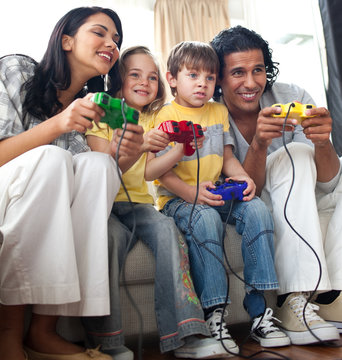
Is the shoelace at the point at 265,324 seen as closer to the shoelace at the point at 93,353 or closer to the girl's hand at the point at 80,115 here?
the shoelace at the point at 93,353

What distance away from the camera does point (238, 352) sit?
0.91m

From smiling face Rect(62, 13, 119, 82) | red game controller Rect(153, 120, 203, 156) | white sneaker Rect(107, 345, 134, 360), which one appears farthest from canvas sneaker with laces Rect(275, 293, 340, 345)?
smiling face Rect(62, 13, 119, 82)

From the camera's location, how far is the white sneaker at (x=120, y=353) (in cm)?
89

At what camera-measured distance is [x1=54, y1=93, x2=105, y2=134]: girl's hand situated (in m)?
0.88

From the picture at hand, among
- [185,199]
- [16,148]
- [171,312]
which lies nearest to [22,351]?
[171,312]

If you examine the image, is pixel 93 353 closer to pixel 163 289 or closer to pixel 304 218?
pixel 163 289

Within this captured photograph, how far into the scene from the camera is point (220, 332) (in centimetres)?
92

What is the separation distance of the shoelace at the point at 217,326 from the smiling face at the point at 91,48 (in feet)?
2.65

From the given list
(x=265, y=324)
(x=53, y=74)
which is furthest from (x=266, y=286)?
(x=53, y=74)

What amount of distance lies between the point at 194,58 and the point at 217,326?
0.87 metres

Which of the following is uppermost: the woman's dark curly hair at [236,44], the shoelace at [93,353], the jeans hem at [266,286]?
the woman's dark curly hair at [236,44]

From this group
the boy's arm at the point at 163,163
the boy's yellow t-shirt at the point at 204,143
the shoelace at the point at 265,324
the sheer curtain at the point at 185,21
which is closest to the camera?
the shoelace at the point at 265,324

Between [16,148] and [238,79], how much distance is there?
0.84m

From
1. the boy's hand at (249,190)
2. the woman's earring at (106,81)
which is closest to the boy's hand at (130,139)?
the boy's hand at (249,190)
